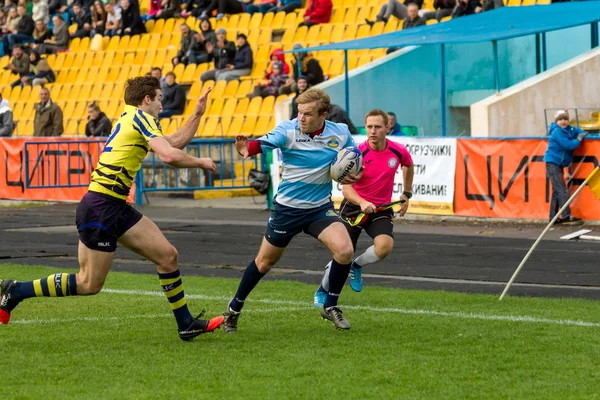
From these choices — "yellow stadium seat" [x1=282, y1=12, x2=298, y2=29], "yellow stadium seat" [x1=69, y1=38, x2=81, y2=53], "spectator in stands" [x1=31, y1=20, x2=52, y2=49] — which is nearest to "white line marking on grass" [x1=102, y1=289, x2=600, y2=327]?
"yellow stadium seat" [x1=282, y1=12, x2=298, y2=29]

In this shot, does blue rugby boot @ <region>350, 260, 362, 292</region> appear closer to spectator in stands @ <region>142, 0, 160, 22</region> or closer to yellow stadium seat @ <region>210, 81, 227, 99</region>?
yellow stadium seat @ <region>210, 81, 227, 99</region>

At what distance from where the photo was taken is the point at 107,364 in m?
8.08

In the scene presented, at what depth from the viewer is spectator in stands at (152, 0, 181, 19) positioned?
35438 mm

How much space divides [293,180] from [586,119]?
48.3 ft

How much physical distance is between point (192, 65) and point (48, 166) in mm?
6826

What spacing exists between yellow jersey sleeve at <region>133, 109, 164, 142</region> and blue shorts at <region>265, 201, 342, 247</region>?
134 cm

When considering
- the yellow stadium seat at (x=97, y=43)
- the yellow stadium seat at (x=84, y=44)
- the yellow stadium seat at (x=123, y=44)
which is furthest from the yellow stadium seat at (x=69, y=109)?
the yellow stadium seat at (x=84, y=44)

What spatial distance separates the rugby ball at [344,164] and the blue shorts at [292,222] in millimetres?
322

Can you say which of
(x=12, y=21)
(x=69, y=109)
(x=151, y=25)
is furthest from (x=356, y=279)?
(x=12, y=21)

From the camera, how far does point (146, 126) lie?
8625 mm

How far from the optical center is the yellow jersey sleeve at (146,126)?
338 inches

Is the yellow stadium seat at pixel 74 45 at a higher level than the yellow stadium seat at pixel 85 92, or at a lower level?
higher

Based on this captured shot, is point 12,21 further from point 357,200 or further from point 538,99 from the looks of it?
point 357,200

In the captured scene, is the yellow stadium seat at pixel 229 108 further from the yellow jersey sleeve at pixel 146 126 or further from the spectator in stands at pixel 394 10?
the yellow jersey sleeve at pixel 146 126
